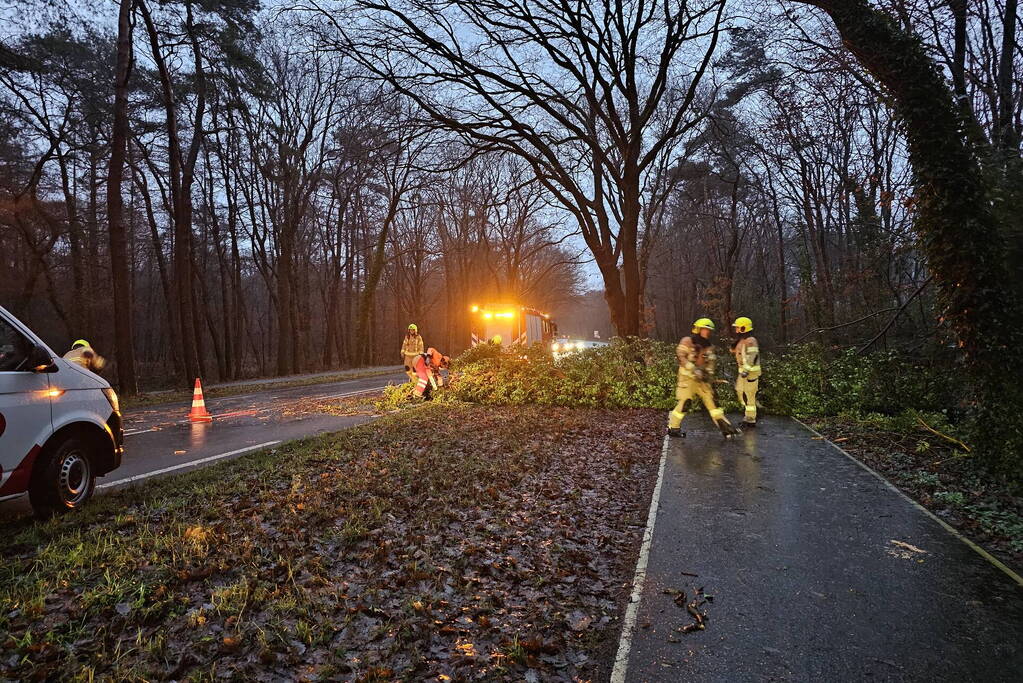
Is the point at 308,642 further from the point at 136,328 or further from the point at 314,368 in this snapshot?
the point at 136,328

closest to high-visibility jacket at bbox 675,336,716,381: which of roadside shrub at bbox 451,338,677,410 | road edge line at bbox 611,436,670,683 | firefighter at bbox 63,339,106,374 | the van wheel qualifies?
road edge line at bbox 611,436,670,683

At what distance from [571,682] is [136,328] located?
4741cm

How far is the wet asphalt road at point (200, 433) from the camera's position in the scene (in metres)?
6.72

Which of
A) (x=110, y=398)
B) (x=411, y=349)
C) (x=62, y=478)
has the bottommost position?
(x=62, y=478)

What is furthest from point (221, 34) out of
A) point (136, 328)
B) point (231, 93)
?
point (136, 328)

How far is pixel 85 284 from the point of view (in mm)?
23953

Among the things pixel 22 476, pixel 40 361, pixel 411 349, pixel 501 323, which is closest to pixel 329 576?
pixel 22 476

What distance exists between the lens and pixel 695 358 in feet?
28.5

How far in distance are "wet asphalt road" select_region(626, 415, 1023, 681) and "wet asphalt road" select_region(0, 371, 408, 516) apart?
19.1 feet

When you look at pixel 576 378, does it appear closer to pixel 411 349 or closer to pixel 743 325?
pixel 411 349

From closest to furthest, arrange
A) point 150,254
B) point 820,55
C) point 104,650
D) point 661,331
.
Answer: point 104,650 → point 820,55 → point 150,254 → point 661,331

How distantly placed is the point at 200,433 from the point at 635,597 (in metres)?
8.65

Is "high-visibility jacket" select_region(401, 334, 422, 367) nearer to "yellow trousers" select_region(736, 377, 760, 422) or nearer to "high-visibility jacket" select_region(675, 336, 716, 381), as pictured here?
"high-visibility jacket" select_region(675, 336, 716, 381)

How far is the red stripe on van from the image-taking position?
425cm
